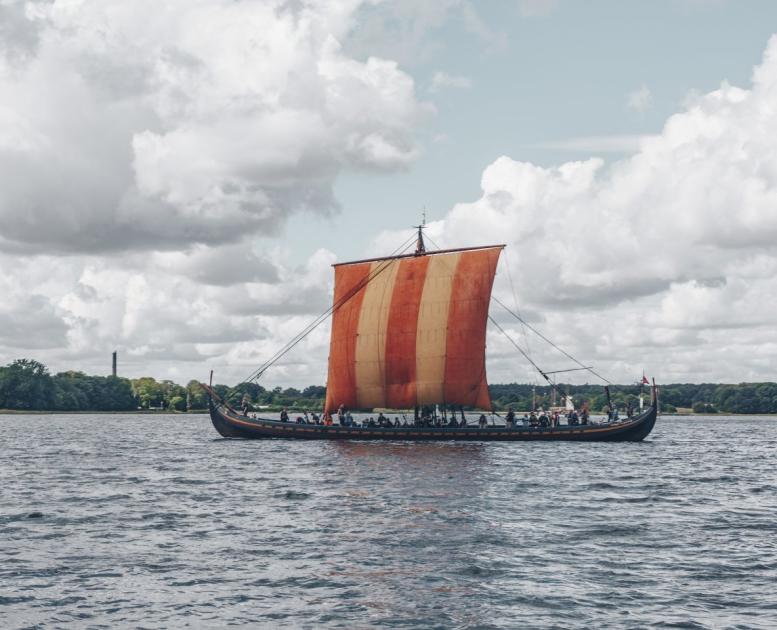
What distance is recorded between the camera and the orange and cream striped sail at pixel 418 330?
87.1m

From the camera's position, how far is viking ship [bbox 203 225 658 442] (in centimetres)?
8725

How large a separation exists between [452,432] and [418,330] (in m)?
10.0

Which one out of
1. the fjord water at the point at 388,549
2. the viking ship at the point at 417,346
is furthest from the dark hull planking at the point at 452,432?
the fjord water at the point at 388,549

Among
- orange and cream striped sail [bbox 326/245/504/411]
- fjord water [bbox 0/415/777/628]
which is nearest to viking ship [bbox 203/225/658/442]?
orange and cream striped sail [bbox 326/245/504/411]

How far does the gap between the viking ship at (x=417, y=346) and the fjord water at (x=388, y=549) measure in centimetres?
2732

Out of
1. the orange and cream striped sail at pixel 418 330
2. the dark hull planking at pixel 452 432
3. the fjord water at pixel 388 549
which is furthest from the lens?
the dark hull planking at pixel 452 432

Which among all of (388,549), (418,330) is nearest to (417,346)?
(418,330)

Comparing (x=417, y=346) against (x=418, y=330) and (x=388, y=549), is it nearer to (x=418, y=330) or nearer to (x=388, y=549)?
(x=418, y=330)

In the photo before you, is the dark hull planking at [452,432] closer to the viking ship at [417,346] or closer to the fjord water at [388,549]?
the viking ship at [417,346]

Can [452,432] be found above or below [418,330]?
below

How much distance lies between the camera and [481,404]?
88.6 metres

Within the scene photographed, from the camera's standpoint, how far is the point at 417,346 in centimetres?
8781

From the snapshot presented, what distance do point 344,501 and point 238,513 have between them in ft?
19.1

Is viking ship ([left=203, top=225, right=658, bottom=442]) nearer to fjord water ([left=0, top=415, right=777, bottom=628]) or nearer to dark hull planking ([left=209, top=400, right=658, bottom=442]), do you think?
dark hull planking ([left=209, top=400, right=658, bottom=442])
